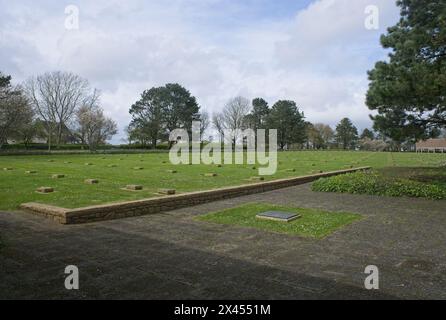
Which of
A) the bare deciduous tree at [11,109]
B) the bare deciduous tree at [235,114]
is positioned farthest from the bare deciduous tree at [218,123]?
the bare deciduous tree at [11,109]

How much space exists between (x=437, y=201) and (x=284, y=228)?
5.96 meters

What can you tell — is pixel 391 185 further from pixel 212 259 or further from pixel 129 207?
pixel 212 259

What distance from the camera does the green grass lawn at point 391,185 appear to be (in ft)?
34.9

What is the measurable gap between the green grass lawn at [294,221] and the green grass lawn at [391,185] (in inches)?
151

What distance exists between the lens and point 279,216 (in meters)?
7.34

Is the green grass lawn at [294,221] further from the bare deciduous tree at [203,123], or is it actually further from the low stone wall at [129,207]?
the bare deciduous tree at [203,123]

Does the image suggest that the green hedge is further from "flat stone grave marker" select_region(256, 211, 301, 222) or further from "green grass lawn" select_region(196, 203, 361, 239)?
"flat stone grave marker" select_region(256, 211, 301, 222)

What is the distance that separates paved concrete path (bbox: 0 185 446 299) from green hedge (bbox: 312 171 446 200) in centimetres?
356

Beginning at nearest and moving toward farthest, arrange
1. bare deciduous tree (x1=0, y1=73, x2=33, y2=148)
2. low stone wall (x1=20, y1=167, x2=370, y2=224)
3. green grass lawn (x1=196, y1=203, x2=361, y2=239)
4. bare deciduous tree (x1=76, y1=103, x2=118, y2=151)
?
green grass lawn (x1=196, y1=203, x2=361, y2=239) < low stone wall (x1=20, y1=167, x2=370, y2=224) < bare deciduous tree (x1=0, y1=73, x2=33, y2=148) < bare deciduous tree (x1=76, y1=103, x2=118, y2=151)

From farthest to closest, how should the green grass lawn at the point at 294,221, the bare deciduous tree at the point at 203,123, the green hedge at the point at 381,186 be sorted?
1. the bare deciduous tree at the point at 203,123
2. the green hedge at the point at 381,186
3. the green grass lawn at the point at 294,221

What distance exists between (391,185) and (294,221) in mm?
5931

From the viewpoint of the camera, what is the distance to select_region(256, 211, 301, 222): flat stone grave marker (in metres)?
7.19

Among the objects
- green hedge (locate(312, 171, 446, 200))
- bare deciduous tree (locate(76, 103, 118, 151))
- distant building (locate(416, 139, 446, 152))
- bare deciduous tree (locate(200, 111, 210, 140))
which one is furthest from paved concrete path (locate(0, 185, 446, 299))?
distant building (locate(416, 139, 446, 152))

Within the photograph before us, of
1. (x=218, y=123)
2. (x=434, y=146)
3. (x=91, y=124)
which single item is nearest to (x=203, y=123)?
(x=218, y=123)
